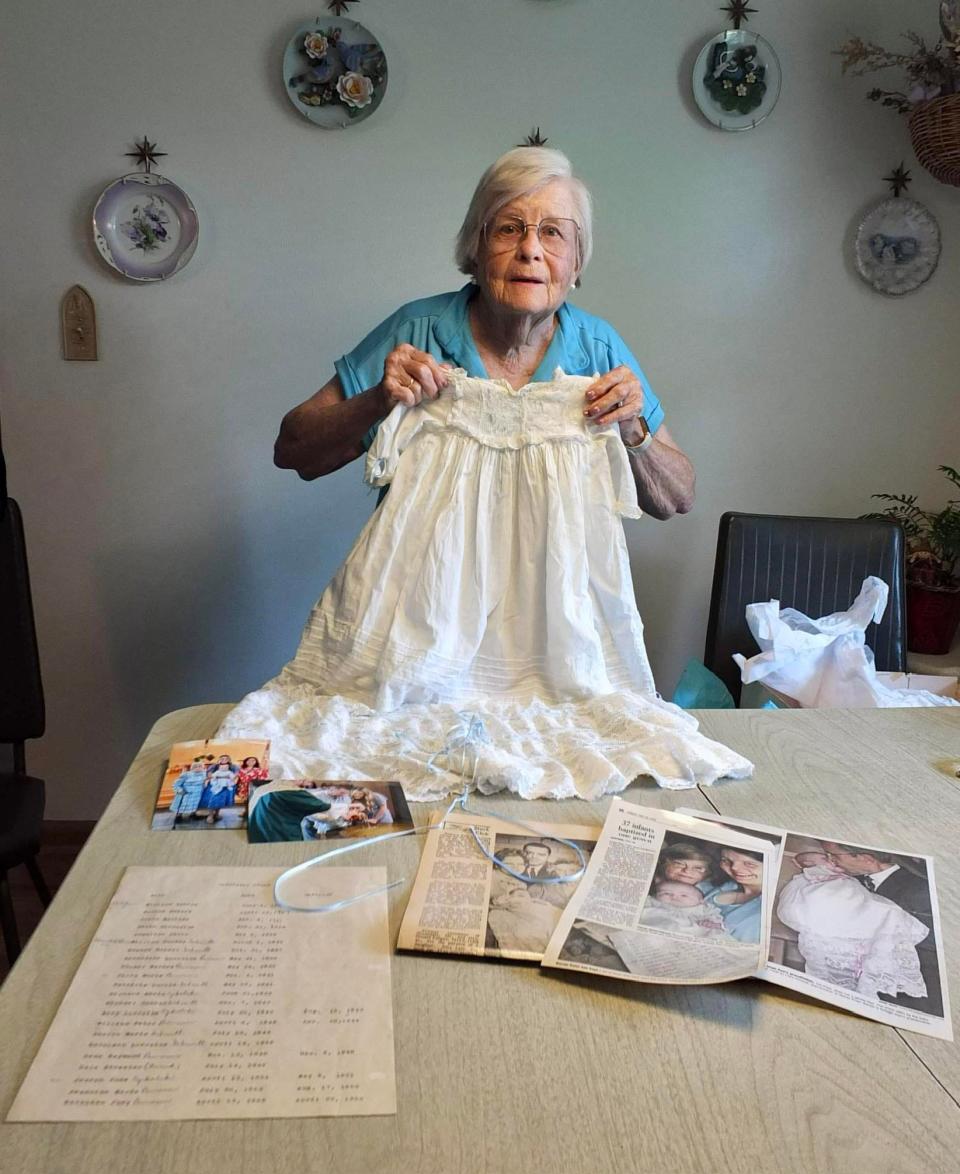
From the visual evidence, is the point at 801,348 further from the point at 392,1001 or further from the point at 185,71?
the point at 392,1001

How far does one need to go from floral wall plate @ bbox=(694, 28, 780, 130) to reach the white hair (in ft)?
3.04

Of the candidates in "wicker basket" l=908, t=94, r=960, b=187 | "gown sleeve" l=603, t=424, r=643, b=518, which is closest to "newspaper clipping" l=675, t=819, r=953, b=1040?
"gown sleeve" l=603, t=424, r=643, b=518

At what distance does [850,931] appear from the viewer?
818 mm

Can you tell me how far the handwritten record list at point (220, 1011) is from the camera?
0.60m

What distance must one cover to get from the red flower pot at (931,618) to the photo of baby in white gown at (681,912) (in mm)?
1545

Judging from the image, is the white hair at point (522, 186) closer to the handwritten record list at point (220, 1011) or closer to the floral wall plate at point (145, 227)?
the floral wall plate at point (145, 227)

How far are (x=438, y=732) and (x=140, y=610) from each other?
1.36 meters

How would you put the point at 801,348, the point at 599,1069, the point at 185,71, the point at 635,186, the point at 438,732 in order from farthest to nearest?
the point at 801,348 → the point at 635,186 → the point at 185,71 → the point at 438,732 → the point at 599,1069

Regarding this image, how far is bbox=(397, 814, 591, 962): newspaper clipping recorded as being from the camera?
0.78 meters

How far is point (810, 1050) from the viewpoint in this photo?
680 mm

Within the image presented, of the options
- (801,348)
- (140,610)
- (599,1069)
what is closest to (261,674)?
(140,610)

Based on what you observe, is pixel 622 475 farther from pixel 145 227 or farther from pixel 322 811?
pixel 145 227

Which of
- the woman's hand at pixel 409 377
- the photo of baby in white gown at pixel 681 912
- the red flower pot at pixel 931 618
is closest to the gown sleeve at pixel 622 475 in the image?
the woman's hand at pixel 409 377

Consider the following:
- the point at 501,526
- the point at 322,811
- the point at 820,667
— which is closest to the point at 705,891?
the point at 322,811
